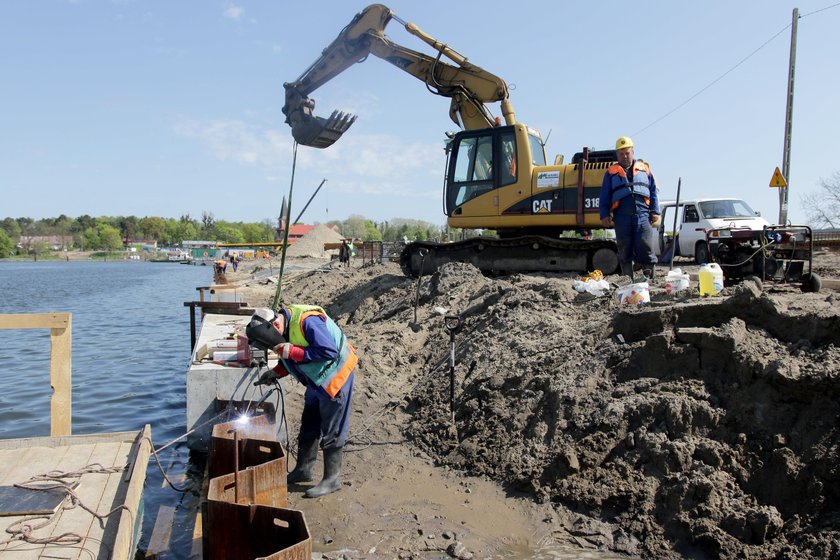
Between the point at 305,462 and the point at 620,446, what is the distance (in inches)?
108

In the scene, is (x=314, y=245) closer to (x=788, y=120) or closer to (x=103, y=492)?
(x=788, y=120)

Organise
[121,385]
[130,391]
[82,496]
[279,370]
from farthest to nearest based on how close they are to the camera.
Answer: [121,385]
[130,391]
[279,370]
[82,496]

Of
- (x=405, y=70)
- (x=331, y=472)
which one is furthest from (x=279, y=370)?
(x=405, y=70)

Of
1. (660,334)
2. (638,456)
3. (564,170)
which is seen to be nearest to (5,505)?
(638,456)

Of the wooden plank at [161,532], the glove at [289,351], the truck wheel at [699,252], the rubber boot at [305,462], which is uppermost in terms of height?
the truck wheel at [699,252]

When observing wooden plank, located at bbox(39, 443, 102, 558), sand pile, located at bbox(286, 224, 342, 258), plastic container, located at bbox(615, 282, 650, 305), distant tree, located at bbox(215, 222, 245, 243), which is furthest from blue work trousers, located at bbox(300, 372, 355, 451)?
distant tree, located at bbox(215, 222, 245, 243)

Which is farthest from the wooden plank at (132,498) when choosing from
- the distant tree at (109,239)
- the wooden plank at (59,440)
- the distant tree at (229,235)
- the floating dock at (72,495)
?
the distant tree at (109,239)

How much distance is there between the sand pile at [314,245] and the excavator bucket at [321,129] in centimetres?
4272

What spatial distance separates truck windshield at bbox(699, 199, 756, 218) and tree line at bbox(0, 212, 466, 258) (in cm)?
10237

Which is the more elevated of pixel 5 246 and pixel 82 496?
pixel 5 246

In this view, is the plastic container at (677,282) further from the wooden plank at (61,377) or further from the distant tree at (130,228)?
the distant tree at (130,228)

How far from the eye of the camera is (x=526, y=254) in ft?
41.1

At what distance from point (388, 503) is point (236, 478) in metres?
1.51

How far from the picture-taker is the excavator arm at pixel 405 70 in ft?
42.3
